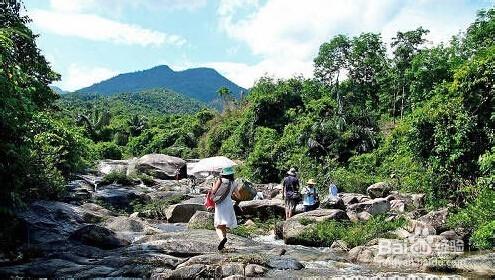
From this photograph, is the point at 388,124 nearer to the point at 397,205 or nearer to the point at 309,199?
the point at 397,205

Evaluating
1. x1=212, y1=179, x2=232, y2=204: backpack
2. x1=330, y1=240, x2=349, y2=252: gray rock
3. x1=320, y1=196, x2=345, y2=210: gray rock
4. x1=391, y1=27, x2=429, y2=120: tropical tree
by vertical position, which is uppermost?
x1=391, y1=27, x2=429, y2=120: tropical tree

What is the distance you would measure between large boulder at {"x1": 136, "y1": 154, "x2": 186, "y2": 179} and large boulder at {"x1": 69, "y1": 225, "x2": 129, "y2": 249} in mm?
25010

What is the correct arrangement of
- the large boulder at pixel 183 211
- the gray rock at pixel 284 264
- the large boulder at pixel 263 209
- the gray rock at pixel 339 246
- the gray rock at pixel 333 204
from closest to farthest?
the gray rock at pixel 284 264 → the gray rock at pixel 339 246 → the gray rock at pixel 333 204 → the large boulder at pixel 263 209 → the large boulder at pixel 183 211

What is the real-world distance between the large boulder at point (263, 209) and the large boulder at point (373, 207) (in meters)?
2.62

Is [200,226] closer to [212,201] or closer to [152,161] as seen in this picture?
[212,201]

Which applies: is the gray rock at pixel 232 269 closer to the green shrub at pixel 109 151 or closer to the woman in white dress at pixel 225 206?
the woman in white dress at pixel 225 206

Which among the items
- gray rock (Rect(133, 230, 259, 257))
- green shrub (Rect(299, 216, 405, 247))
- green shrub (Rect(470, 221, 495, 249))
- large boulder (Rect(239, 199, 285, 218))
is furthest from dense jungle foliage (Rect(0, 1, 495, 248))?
large boulder (Rect(239, 199, 285, 218))

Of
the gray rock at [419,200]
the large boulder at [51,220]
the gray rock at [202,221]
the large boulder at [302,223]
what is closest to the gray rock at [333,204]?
the large boulder at [302,223]

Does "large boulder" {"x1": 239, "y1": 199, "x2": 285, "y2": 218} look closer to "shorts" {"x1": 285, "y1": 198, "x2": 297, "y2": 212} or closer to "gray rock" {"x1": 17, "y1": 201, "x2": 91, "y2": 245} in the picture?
"shorts" {"x1": 285, "y1": 198, "x2": 297, "y2": 212}

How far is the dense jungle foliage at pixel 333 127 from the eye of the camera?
10859 mm

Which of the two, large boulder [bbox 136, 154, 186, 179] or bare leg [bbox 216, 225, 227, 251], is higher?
large boulder [bbox 136, 154, 186, 179]

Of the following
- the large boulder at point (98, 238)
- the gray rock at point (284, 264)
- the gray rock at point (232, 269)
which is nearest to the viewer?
the gray rock at point (232, 269)

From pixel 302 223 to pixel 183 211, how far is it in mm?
6266

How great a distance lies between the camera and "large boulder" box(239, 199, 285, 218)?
18625 mm
